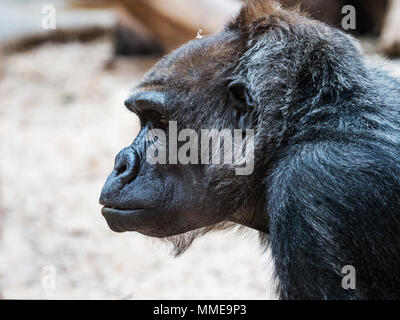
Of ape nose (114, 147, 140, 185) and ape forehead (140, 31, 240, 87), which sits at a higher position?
ape forehead (140, 31, 240, 87)

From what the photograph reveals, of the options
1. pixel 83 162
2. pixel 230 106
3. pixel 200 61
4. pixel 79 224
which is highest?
pixel 200 61

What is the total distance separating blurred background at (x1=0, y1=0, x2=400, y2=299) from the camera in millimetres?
5703

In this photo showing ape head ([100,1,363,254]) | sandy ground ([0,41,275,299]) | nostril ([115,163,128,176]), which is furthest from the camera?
sandy ground ([0,41,275,299])

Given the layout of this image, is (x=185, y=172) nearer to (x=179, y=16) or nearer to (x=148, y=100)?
(x=148, y=100)

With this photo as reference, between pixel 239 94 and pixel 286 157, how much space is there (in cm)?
44

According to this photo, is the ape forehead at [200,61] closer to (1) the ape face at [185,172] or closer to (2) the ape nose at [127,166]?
(1) the ape face at [185,172]

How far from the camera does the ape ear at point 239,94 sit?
3252 millimetres

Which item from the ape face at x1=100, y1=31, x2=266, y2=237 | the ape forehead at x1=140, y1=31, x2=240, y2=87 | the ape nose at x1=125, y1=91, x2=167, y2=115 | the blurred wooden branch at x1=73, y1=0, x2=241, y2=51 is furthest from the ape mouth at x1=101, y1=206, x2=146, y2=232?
the blurred wooden branch at x1=73, y1=0, x2=241, y2=51

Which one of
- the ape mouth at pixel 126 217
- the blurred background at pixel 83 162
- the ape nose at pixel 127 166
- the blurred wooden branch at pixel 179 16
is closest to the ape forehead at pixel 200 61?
the blurred background at pixel 83 162

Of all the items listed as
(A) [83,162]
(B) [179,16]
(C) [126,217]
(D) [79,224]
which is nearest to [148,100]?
(C) [126,217]

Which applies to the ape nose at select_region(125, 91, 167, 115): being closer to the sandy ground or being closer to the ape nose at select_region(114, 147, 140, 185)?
the ape nose at select_region(114, 147, 140, 185)

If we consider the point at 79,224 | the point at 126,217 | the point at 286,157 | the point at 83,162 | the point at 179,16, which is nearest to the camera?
the point at 286,157

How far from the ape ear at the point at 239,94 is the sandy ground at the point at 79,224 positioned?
959 mm

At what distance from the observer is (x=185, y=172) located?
3.47 metres
